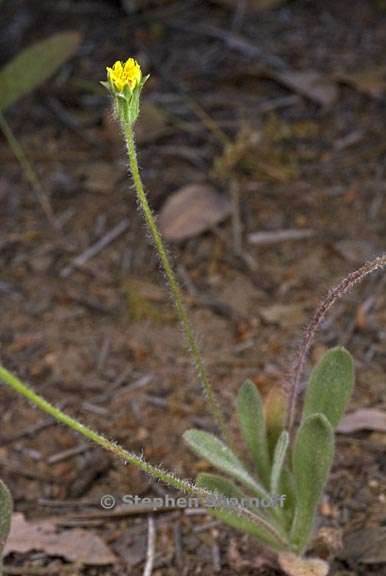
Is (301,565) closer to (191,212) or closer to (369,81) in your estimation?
(191,212)

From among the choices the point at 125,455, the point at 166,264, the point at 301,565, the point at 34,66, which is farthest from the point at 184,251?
the point at 125,455

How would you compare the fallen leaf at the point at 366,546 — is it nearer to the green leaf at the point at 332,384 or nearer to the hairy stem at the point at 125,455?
the hairy stem at the point at 125,455

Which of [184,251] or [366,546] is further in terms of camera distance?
[184,251]

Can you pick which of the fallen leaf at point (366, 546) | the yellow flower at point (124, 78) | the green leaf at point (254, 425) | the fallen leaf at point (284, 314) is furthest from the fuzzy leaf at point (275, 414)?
the yellow flower at point (124, 78)

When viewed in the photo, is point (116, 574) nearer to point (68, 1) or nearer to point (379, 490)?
point (379, 490)

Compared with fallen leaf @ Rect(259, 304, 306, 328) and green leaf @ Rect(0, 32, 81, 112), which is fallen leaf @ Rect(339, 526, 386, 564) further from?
green leaf @ Rect(0, 32, 81, 112)

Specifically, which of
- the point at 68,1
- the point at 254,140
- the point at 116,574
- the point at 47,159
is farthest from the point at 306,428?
the point at 68,1
